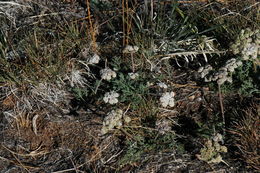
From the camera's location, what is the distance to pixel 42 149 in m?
3.46

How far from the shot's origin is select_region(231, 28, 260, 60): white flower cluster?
10.1ft

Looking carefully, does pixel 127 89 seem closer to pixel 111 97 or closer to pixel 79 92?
pixel 111 97

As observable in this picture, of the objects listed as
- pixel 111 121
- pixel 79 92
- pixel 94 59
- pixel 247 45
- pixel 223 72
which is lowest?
pixel 79 92

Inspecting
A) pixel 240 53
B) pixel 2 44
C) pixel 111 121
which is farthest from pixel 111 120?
pixel 2 44

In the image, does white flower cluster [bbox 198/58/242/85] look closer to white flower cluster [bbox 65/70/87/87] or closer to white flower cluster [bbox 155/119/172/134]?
white flower cluster [bbox 155/119/172/134]

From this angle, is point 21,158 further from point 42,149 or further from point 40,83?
point 40,83

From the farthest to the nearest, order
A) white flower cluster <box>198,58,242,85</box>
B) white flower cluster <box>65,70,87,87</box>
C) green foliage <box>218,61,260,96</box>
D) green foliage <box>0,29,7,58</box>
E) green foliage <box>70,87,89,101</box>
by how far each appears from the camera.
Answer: green foliage <box>0,29,7,58</box>
white flower cluster <box>65,70,87,87</box>
green foliage <box>70,87,89,101</box>
green foliage <box>218,61,260,96</box>
white flower cluster <box>198,58,242,85</box>

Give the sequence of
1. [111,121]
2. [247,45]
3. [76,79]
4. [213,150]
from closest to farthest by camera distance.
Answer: [213,150] < [111,121] < [247,45] < [76,79]

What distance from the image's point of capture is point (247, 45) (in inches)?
122

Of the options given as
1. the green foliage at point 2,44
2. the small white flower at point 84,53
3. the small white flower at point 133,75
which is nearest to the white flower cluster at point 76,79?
the small white flower at point 84,53

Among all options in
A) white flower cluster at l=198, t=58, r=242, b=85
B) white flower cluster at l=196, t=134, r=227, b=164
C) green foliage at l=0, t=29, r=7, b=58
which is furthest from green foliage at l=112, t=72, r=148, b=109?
green foliage at l=0, t=29, r=7, b=58

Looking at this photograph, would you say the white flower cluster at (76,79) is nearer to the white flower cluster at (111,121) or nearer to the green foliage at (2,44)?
the green foliage at (2,44)

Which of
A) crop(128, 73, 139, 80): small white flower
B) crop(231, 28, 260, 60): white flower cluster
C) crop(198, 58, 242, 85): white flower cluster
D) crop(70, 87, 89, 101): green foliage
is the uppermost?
crop(231, 28, 260, 60): white flower cluster

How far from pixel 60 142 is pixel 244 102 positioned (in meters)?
1.50
